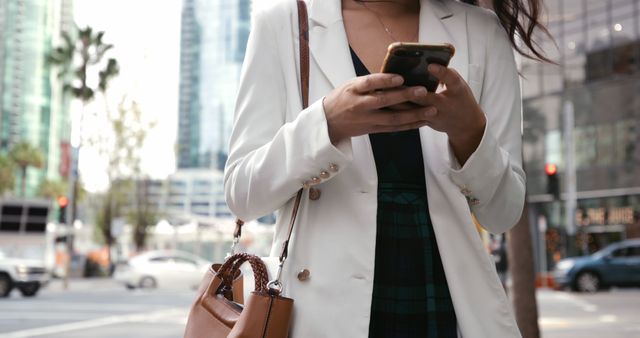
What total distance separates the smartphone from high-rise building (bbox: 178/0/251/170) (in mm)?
48587

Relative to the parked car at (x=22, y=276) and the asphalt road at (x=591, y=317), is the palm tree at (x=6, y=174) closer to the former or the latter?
the parked car at (x=22, y=276)

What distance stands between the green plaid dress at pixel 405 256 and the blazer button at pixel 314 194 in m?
0.12

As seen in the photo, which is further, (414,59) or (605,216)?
(605,216)

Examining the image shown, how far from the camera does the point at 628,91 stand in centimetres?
2838

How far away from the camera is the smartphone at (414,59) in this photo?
106 centimetres

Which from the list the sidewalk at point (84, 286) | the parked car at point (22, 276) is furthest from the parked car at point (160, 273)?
the parked car at point (22, 276)

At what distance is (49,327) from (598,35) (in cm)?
2570

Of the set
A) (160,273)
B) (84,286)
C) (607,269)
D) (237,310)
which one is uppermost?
(237,310)

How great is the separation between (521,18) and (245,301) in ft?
3.16

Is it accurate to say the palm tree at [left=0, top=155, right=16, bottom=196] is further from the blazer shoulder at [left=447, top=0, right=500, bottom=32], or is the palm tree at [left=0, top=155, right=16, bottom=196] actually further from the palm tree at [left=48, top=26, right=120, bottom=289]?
the blazer shoulder at [left=447, top=0, right=500, bottom=32]

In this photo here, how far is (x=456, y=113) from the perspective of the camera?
1238 millimetres

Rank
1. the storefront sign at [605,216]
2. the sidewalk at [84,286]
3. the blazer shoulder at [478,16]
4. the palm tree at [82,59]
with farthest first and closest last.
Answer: the palm tree at [82,59] → the storefront sign at [605,216] → the sidewalk at [84,286] → the blazer shoulder at [478,16]

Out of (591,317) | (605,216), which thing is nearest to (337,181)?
(591,317)

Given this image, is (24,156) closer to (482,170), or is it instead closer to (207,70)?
(207,70)
